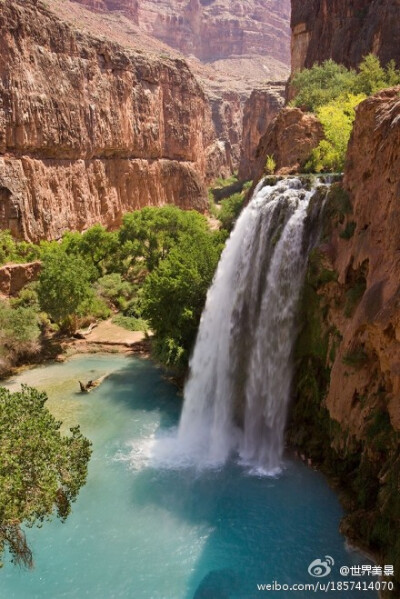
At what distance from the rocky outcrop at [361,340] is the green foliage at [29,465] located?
6.54 meters

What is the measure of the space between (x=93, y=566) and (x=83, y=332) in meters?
16.8

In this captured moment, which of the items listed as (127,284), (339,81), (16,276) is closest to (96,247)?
(127,284)

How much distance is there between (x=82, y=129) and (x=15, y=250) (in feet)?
44.9

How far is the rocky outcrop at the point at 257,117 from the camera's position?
215 feet

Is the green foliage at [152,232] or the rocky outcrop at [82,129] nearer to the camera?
the rocky outcrop at [82,129]

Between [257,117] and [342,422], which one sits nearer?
[342,422]

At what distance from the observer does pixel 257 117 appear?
218ft

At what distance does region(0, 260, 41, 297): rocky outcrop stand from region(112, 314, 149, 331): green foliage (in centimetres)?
583

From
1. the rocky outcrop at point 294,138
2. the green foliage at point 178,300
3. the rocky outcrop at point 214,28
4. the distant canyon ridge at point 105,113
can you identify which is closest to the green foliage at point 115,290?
the distant canyon ridge at point 105,113

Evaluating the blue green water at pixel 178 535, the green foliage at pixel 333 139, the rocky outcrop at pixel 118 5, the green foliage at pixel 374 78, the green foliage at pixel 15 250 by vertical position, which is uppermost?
the rocky outcrop at pixel 118 5

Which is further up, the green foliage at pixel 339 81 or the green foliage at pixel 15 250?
the green foliage at pixel 339 81

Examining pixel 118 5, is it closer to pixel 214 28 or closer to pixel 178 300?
pixel 214 28

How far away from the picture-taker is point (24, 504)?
7742 millimetres

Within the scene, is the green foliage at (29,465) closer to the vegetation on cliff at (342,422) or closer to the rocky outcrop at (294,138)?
the vegetation on cliff at (342,422)
